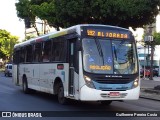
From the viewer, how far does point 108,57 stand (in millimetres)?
14539

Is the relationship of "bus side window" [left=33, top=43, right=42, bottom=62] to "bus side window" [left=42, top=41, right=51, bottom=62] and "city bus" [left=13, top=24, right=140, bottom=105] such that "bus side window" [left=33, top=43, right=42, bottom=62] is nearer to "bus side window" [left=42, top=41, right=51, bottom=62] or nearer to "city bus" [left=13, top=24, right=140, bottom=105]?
"bus side window" [left=42, top=41, right=51, bottom=62]

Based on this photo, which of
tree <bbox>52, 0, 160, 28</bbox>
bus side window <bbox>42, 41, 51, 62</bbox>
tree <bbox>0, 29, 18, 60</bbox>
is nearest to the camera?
bus side window <bbox>42, 41, 51, 62</bbox>

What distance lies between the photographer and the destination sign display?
48.7 ft

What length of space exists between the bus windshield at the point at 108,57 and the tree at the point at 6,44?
263ft

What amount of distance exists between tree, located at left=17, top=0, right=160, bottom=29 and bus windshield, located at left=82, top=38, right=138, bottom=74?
12.0 metres

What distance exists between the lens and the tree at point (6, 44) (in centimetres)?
9756

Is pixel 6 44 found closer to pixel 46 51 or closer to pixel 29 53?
pixel 29 53

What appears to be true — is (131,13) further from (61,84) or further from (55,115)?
(55,115)

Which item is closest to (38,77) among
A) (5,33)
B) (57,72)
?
(57,72)

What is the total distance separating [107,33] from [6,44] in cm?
8736

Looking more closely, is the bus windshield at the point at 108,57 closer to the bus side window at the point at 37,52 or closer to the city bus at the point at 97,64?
the city bus at the point at 97,64

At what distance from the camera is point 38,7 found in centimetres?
3772

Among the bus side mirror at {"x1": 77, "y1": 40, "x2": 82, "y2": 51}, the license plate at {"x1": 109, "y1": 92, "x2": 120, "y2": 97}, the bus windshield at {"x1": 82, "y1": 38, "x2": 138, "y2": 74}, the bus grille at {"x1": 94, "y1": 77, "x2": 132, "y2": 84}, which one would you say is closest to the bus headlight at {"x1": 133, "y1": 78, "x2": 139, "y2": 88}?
the bus windshield at {"x1": 82, "y1": 38, "x2": 138, "y2": 74}

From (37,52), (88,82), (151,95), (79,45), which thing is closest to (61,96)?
(88,82)
